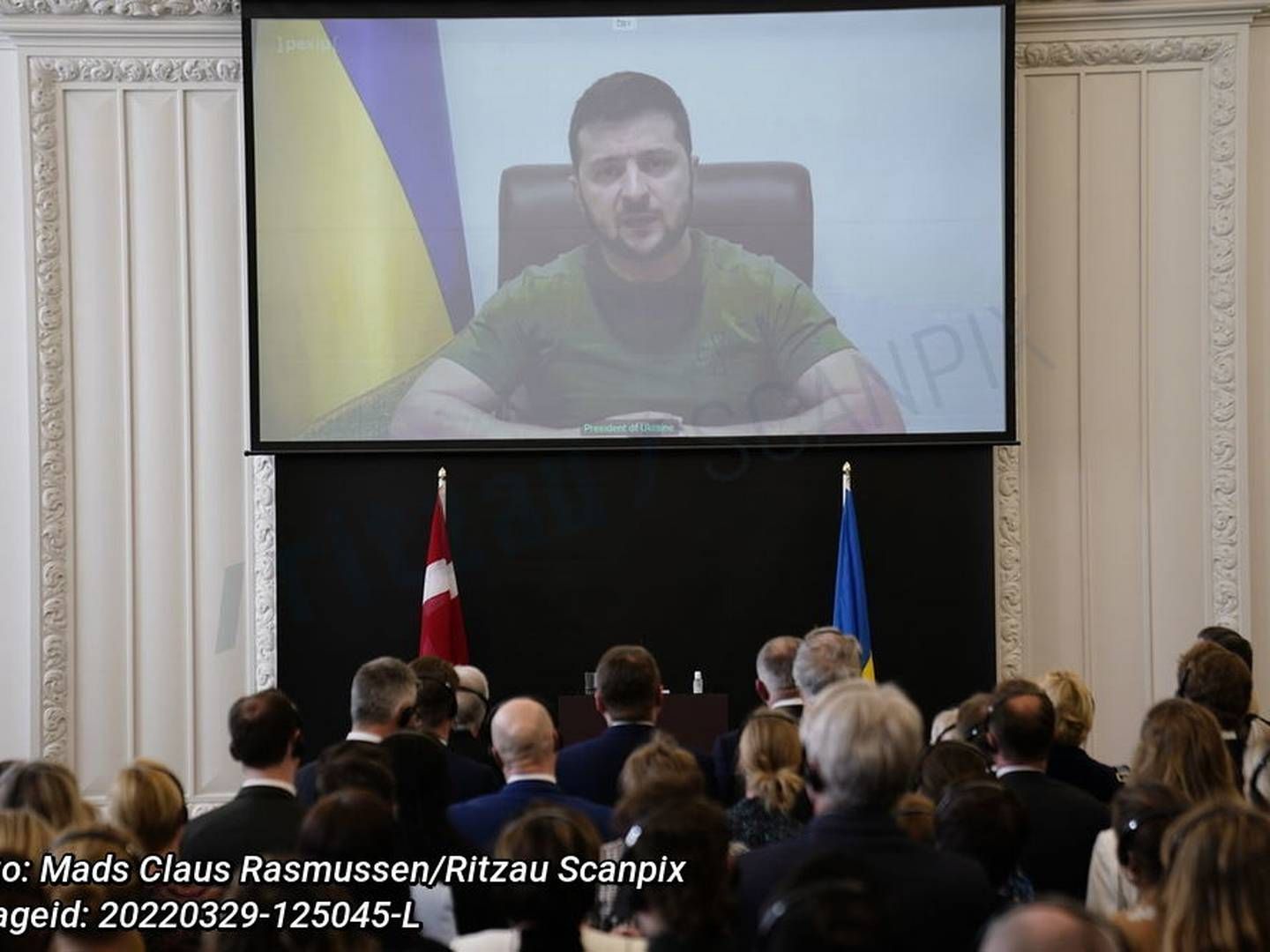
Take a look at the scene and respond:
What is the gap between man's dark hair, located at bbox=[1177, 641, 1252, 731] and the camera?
488 centimetres

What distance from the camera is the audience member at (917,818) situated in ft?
11.1

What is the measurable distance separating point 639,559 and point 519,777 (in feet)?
13.1

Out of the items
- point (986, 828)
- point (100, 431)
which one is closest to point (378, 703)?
point (986, 828)

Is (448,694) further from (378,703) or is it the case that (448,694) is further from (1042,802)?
(1042,802)

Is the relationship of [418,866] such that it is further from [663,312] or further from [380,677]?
[663,312]

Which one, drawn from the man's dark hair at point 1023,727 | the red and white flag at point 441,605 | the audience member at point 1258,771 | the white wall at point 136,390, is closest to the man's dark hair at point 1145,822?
the man's dark hair at point 1023,727

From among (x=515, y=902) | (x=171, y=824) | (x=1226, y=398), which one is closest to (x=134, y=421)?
(x=171, y=824)

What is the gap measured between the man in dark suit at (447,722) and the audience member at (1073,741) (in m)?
1.70

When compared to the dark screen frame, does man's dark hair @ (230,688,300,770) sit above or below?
below

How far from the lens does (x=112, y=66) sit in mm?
8016

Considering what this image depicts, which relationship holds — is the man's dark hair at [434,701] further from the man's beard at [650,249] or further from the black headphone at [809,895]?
the man's beard at [650,249]

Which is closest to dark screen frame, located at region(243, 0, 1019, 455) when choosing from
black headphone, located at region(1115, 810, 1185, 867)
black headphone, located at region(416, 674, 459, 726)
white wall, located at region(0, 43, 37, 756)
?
white wall, located at region(0, 43, 37, 756)

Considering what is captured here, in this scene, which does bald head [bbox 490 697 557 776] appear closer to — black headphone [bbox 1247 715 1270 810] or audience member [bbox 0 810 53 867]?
audience member [bbox 0 810 53 867]

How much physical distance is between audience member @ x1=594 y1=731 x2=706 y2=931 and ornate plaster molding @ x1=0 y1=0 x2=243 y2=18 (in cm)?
546
